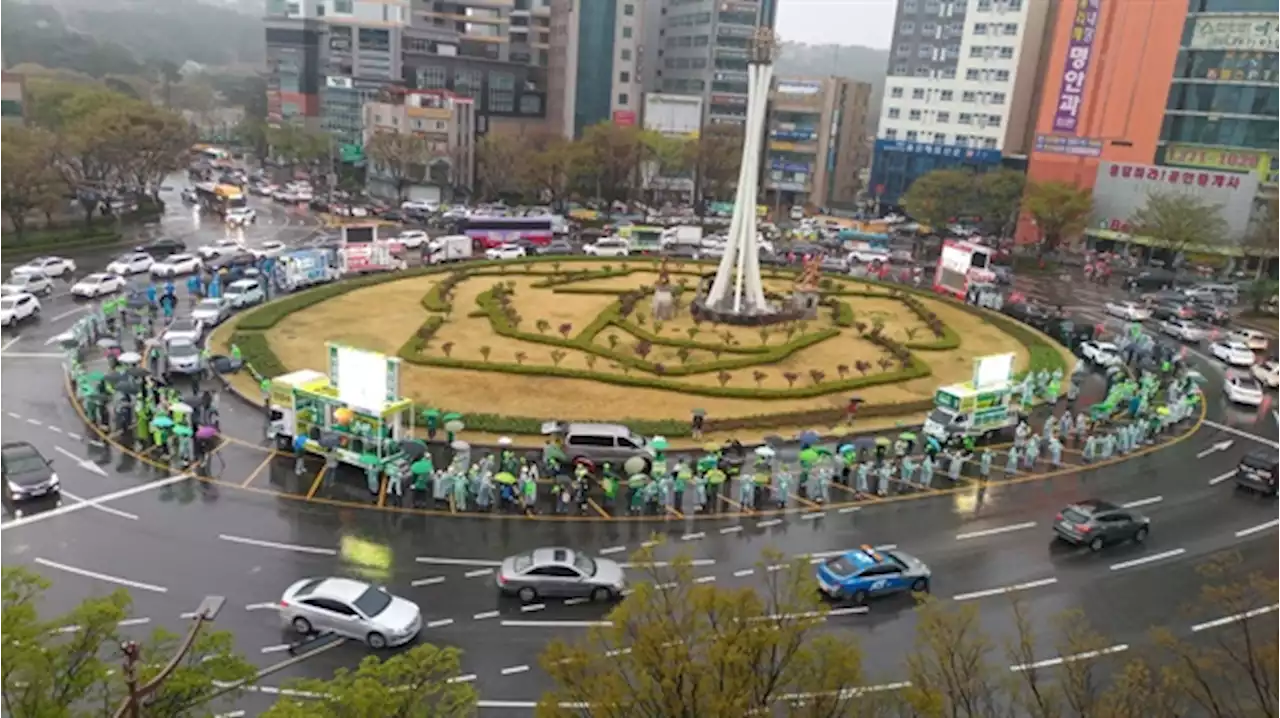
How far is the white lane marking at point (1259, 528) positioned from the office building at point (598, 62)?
78.0 metres

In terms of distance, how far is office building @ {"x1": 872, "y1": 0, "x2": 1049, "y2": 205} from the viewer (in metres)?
86.6

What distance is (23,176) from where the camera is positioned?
52594 mm

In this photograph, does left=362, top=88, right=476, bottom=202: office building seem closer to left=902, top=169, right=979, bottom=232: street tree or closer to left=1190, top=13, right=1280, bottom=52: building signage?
left=902, top=169, right=979, bottom=232: street tree

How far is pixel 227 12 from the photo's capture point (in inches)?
4766

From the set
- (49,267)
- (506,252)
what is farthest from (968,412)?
(49,267)

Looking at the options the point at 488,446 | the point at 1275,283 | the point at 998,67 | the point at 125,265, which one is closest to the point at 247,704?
the point at 488,446

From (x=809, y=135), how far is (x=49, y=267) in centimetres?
7008

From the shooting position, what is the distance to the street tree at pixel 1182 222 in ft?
213

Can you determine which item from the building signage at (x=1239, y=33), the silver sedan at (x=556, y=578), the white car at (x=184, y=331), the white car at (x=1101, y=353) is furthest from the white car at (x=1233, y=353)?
the white car at (x=184, y=331)

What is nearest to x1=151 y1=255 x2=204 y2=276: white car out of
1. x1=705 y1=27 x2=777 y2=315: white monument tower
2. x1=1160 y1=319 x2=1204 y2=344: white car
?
x1=705 y1=27 x2=777 y2=315: white monument tower

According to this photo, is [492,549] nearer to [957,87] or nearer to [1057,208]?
[1057,208]

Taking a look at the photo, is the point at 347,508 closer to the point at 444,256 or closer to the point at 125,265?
the point at 125,265

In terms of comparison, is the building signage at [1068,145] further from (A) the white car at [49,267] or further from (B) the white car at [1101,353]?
(A) the white car at [49,267]

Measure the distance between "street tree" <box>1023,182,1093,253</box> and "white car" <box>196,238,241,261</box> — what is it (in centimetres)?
5566
